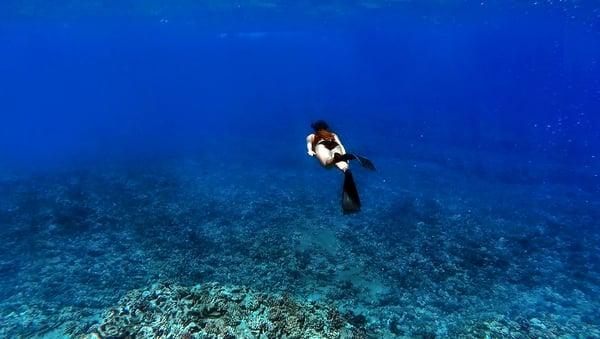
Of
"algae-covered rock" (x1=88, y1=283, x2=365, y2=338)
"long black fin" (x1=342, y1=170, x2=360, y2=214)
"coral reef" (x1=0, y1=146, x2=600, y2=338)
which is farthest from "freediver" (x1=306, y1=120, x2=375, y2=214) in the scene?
"coral reef" (x1=0, y1=146, x2=600, y2=338)

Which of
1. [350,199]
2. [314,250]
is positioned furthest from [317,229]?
[350,199]

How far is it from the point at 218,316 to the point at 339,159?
18.5 feet

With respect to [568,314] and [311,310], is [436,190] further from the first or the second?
[311,310]

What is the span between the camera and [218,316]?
8.84 metres

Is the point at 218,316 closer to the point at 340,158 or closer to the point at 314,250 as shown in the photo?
the point at 314,250

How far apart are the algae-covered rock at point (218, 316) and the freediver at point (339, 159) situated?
4.57 meters

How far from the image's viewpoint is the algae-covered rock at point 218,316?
850 cm

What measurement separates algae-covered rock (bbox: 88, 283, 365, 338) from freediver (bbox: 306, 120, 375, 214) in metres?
4.57

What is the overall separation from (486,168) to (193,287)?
20000 mm

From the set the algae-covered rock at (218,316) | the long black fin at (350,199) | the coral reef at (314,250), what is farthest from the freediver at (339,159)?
the coral reef at (314,250)

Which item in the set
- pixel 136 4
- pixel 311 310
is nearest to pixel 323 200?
pixel 311 310

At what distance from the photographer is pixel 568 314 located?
10633mm

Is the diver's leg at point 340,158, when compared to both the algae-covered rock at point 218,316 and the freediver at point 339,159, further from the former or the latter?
the algae-covered rock at point 218,316

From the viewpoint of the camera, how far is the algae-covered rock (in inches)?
335
